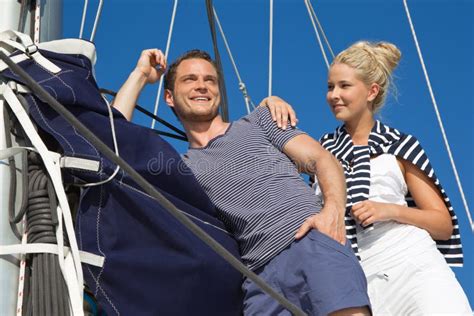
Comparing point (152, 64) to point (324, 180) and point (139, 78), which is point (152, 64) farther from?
point (324, 180)

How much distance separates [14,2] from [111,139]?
464 millimetres

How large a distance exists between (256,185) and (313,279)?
362 mm

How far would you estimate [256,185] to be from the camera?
236cm

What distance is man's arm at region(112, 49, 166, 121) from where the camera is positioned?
257 cm

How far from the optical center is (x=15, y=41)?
209 cm

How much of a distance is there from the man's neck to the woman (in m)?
0.18

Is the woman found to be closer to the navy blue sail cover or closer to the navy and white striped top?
the navy and white striped top

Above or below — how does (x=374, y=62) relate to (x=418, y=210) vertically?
above

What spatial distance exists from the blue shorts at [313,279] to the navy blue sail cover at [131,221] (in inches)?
3.9

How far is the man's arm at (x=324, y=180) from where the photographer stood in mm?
2229

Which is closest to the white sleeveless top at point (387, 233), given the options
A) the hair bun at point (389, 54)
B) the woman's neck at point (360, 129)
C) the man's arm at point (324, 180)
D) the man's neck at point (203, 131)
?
the woman's neck at point (360, 129)

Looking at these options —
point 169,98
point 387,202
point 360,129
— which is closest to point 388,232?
point 387,202

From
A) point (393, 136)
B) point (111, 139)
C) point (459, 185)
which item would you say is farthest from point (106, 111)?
point (459, 185)

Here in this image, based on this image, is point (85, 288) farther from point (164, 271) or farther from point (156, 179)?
point (156, 179)
